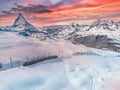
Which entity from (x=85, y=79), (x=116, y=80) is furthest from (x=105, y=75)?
(x=85, y=79)

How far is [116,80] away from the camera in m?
41.2

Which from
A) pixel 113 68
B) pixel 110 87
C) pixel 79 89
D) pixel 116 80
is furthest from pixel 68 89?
pixel 113 68

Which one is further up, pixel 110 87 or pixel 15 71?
pixel 15 71

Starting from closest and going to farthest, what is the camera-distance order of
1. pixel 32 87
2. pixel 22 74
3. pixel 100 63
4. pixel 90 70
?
pixel 32 87 < pixel 22 74 < pixel 90 70 < pixel 100 63

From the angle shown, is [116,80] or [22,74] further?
[116,80]

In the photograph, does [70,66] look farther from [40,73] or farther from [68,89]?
[68,89]

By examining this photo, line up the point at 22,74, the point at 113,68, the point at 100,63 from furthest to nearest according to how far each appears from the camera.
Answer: the point at 100,63 < the point at 113,68 < the point at 22,74

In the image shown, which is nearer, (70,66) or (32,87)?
(32,87)

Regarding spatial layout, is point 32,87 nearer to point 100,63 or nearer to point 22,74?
point 22,74

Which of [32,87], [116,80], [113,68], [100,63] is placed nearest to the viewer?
[32,87]

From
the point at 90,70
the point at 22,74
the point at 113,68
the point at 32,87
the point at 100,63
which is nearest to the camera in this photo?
the point at 32,87

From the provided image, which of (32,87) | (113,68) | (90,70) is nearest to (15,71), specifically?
(32,87)

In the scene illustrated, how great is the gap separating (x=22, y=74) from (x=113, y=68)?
61.7 ft

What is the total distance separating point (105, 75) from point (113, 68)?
6.19 m
